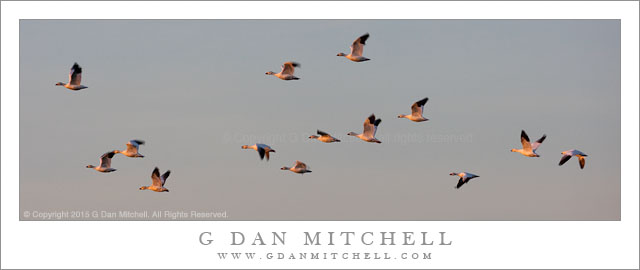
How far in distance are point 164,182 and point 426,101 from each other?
11.2 metres

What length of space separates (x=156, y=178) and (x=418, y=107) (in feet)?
35.8

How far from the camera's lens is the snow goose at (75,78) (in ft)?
147

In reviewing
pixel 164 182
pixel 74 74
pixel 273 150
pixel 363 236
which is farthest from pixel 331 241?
pixel 74 74

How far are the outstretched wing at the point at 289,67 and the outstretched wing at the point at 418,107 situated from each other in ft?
15.2

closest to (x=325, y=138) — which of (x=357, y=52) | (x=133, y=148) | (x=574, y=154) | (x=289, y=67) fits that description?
(x=289, y=67)

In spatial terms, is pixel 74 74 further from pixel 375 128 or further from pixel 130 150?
pixel 375 128

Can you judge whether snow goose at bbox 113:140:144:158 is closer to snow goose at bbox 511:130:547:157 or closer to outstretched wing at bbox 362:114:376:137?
outstretched wing at bbox 362:114:376:137

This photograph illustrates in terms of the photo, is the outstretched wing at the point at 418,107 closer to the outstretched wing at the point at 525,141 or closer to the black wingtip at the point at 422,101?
the black wingtip at the point at 422,101

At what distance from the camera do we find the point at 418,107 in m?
43.4

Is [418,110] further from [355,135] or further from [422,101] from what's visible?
[355,135]

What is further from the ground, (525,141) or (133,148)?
(525,141)

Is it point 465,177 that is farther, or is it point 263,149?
point 465,177

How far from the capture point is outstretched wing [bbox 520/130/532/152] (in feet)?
144

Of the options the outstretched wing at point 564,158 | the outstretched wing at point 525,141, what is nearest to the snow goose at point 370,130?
the outstretched wing at point 525,141
